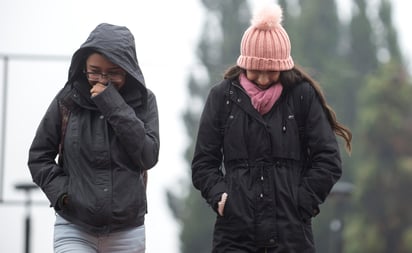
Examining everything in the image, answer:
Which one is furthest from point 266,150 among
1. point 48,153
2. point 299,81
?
point 48,153

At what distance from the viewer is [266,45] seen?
534cm

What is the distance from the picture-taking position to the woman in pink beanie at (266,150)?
518cm

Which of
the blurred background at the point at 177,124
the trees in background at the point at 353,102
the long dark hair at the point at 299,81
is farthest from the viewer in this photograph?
the trees in background at the point at 353,102

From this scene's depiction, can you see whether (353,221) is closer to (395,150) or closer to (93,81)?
(395,150)

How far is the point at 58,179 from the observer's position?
5250 millimetres

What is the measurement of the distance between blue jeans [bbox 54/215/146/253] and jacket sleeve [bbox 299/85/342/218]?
0.81m

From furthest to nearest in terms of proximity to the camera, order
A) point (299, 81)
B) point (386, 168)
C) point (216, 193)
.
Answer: point (386, 168)
point (299, 81)
point (216, 193)

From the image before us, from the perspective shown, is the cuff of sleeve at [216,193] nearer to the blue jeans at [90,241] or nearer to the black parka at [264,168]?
the black parka at [264,168]

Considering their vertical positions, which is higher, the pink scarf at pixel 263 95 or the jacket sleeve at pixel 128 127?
the pink scarf at pixel 263 95

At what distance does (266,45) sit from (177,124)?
280 inches

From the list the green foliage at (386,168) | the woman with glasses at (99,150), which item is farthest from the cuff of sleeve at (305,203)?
the green foliage at (386,168)

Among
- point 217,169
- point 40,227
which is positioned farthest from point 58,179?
point 40,227

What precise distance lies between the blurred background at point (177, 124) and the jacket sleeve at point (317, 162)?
92cm

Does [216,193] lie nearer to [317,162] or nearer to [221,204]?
[221,204]
